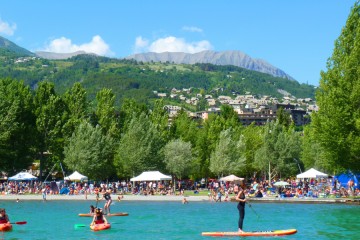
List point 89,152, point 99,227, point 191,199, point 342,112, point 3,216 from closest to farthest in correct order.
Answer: point 99,227 < point 3,216 < point 342,112 < point 191,199 < point 89,152

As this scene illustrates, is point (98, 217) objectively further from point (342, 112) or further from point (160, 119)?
point (160, 119)

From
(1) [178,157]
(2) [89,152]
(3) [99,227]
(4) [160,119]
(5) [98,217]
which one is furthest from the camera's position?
(4) [160,119]

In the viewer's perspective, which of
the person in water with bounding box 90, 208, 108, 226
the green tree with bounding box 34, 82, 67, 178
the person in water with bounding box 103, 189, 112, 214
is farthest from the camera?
the green tree with bounding box 34, 82, 67, 178

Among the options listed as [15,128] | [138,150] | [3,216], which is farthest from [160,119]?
[3,216]

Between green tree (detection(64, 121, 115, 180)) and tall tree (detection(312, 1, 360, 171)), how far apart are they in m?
41.8

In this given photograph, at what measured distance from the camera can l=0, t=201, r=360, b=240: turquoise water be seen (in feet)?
123

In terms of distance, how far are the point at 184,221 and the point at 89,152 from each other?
50.8 metres

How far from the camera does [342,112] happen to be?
59969mm

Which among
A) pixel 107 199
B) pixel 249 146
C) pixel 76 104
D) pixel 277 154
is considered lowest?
pixel 107 199

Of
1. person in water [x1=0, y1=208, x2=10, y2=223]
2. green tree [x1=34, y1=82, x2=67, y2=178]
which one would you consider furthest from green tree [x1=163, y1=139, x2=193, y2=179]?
person in water [x1=0, y1=208, x2=10, y2=223]

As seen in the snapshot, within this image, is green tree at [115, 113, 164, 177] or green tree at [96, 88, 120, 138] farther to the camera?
green tree at [96, 88, 120, 138]

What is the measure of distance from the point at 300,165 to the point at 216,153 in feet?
63.0

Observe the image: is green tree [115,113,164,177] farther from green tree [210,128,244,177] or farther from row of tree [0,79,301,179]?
green tree [210,128,244,177]

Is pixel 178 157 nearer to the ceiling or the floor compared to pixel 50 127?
nearer to the floor
